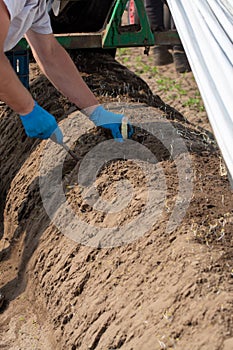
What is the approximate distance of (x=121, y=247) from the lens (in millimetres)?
2924

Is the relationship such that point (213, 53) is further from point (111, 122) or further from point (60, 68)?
point (60, 68)

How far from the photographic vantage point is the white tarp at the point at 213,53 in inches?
106

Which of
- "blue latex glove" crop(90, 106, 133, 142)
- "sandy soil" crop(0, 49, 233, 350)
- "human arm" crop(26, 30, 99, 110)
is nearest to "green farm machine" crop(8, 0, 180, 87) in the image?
"sandy soil" crop(0, 49, 233, 350)

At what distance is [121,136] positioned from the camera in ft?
12.2

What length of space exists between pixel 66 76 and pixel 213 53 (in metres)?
0.98

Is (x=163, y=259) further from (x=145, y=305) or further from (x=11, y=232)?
(x=11, y=232)

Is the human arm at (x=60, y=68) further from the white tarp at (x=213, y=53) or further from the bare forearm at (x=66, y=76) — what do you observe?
the white tarp at (x=213, y=53)

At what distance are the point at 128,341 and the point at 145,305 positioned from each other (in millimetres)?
157

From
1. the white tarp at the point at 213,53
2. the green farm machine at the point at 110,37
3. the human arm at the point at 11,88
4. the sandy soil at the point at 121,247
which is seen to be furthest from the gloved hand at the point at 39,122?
the green farm machine at the point at 110,37

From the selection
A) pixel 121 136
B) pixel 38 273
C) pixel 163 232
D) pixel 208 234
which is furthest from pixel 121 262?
pixel 121 136

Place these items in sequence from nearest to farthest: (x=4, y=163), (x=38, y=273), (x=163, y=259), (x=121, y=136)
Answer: (x=163, y=259) → (x=38, y=273) → (x=121, y=136) → (x=4, y=163)

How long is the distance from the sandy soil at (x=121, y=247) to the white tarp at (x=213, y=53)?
1.39 feet

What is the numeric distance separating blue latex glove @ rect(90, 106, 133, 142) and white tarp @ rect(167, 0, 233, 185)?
56 cm

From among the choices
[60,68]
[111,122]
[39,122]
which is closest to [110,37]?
[60,68]
